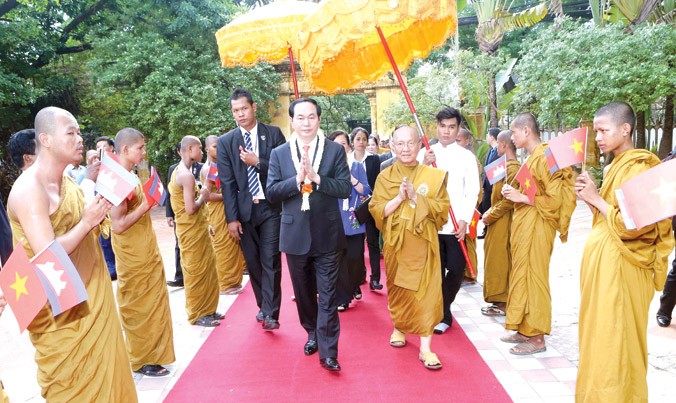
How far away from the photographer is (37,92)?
42.5 ft

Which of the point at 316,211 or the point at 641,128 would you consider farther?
the point at 641,128

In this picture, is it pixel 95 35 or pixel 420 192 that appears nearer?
pixel 420 192

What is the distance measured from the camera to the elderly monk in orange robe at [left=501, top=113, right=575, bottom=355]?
3934 mm

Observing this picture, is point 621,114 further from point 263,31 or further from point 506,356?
point 263,31

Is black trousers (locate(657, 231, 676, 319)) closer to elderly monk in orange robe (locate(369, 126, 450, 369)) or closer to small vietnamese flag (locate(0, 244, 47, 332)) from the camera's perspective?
elderly monk in orange robe (locate(369, 126, 450, 369))

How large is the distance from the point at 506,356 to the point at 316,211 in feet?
6.30

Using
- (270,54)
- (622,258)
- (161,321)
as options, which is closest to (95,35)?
(270,54)

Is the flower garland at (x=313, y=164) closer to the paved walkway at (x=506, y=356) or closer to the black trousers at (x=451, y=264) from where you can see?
the black trousers at (x=451, y=264)

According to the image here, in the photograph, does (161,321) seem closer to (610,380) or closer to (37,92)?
(610,380)

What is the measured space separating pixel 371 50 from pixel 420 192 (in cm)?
164

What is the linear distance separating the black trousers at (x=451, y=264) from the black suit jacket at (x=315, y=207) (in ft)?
3.68

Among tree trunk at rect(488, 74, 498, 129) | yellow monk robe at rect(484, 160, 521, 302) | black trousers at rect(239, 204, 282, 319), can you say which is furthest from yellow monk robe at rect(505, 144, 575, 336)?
tree trunk at rect(488, 74, 498, 129)

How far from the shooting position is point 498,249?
4891 mm

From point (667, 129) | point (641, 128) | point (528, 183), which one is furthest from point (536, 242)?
point (667, 129)
